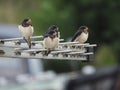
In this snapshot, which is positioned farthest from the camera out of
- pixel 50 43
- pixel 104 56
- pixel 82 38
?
pixel 104 56

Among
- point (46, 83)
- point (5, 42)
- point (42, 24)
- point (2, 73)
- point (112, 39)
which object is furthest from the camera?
point (112, 39)

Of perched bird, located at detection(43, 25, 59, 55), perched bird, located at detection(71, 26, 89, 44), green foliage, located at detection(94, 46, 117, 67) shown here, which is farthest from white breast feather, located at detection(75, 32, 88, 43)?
green foliage, located at detection(94, 46, 117, 67)

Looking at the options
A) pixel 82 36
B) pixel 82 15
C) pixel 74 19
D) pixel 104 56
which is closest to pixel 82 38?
pixel 82 36

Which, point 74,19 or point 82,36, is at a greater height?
point 82,36

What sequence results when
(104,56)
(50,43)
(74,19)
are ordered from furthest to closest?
(104,56)
(74,19)
(50,43)

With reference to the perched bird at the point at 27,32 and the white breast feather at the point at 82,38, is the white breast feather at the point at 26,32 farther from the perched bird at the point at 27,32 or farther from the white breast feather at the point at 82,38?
the white breast feather at the point at 82,38

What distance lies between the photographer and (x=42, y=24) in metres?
18.6

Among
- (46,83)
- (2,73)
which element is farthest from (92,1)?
(46,83)

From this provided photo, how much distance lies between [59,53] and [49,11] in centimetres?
1567

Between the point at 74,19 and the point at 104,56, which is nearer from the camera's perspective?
the point at 74,19

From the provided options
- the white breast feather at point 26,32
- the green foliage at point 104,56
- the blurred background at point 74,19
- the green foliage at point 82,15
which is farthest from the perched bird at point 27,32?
the green foliage at point 104,56

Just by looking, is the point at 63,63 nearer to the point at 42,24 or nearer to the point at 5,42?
the point at 42,24

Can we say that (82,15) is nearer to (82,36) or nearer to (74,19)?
(74,19)

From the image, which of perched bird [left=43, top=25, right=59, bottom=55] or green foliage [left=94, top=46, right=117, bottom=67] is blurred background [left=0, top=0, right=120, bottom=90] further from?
perched bird [left=43, top=25, right=59, bottom=55]
